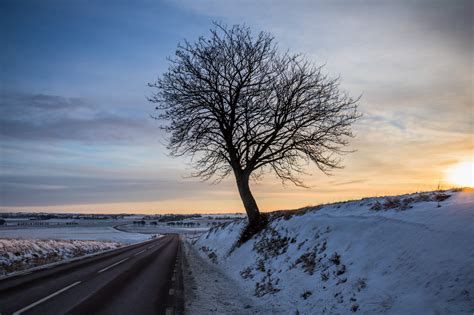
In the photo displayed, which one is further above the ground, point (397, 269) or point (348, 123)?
point (348, 123)

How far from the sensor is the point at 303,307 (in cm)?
734

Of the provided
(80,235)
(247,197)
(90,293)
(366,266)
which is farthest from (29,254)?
(80,235)

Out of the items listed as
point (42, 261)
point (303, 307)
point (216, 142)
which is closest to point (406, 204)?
point (303, 307)

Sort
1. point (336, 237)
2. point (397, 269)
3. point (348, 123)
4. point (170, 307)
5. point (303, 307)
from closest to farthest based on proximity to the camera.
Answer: point (397, 269) < point (303, 307) < point (170, 307) < point (336, 237) < point (348, 123)

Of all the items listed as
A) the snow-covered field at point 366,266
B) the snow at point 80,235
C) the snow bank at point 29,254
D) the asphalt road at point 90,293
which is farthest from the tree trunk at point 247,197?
the snow at point 80,235

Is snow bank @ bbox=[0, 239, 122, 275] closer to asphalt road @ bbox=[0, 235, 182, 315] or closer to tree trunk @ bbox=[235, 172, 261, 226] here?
asphalt road @ bbox=[0, 235, 182, 315]

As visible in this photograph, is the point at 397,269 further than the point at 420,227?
No

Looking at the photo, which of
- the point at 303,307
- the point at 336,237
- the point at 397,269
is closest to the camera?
the point at 397,269

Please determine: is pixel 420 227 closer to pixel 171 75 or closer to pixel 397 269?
pixel 397 269

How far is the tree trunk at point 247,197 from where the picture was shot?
18156 millimetres

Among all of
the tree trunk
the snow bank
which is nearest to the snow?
the snow bank

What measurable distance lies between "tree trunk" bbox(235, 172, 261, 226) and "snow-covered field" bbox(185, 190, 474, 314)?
525 centimetres

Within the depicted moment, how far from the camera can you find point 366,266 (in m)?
6.95

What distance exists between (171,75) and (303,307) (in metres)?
13.1
